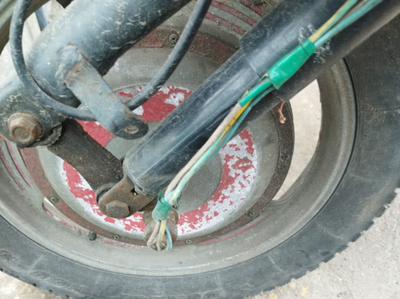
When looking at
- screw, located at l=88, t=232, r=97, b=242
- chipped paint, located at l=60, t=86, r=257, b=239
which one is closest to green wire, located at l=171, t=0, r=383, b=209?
chipped paint, located at l=60, t=86, r=257, b=239

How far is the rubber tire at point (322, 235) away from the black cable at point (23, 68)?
470 mm

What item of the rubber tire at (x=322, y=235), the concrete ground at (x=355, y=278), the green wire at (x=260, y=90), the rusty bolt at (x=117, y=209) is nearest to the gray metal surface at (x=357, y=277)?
the concrete ground at (x=355, y=278)

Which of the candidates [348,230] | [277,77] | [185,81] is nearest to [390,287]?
[348,230]

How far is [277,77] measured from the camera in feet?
1.40

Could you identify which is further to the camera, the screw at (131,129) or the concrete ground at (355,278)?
the concrete ground at (355,278)

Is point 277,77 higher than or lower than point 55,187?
lower

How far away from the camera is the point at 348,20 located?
15.4 inches

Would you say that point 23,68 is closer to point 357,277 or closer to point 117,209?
point 117,209

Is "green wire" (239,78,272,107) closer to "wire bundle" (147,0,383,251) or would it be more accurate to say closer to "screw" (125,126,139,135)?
"wire bundle" (147,0,383,251)

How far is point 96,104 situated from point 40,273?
701mm

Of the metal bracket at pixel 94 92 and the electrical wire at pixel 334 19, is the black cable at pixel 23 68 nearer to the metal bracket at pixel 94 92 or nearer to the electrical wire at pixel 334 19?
the metal bracket at pixel 94 92

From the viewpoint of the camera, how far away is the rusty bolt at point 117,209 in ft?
2.21

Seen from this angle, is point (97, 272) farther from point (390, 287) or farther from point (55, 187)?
point (390, 287)

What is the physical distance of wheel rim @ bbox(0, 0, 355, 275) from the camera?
812 mm
